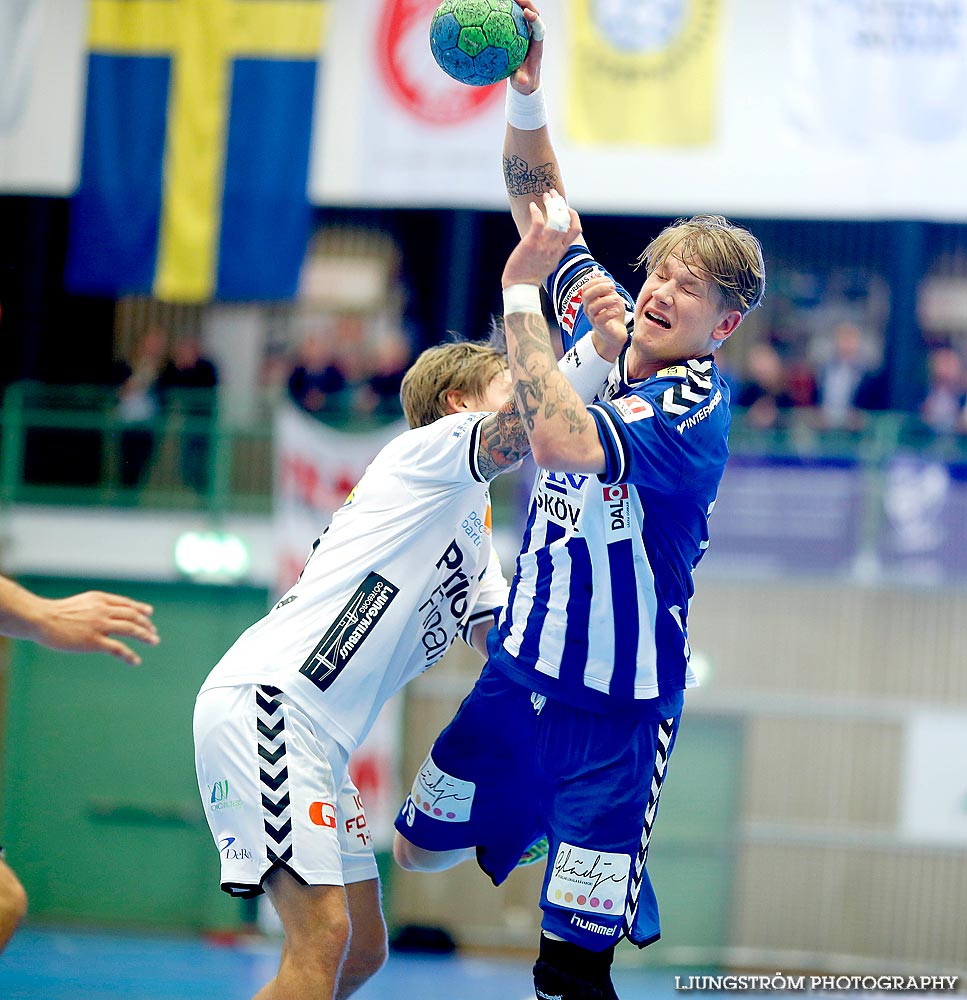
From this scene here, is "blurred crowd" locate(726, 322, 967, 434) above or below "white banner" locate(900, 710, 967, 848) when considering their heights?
above

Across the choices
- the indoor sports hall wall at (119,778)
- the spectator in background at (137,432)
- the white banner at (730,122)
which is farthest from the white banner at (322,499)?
the white banner at (730,122)

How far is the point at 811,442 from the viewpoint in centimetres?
1192

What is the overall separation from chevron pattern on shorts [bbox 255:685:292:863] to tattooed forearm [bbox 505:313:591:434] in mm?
1277

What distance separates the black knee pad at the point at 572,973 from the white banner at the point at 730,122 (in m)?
10.7

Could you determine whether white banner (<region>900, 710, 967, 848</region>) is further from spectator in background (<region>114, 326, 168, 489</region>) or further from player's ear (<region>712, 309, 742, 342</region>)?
player's ear (<region>712, 309, 742, 342</region>)

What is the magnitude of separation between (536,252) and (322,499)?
7.38 meters

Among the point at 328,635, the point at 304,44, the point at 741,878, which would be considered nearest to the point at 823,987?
the point at 741,878

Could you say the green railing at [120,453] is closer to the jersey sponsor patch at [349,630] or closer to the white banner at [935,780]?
the white banner at [935,780]

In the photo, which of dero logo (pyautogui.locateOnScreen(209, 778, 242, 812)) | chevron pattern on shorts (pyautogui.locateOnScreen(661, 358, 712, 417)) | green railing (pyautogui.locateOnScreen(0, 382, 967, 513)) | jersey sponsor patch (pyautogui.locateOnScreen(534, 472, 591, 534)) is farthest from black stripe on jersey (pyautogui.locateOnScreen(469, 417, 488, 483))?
green railing (pyautogui.locateOnScreen(0, 382, 967, 513))

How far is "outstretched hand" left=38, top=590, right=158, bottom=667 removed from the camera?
4387mm

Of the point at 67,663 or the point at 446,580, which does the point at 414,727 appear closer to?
the point at 67,663

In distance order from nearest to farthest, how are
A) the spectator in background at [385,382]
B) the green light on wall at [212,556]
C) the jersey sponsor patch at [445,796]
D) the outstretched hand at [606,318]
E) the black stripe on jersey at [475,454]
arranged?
the outstretched hand at [606,318], the black stripe on jersey at [475,454], the jersey sponsor patch at [445,796], the green light on wall at [212,556], the spectator in background at [385,382]

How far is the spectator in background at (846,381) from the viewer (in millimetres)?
12930

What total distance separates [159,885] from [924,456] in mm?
7819
